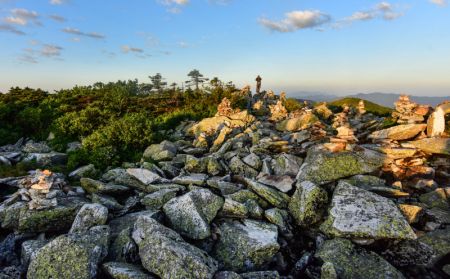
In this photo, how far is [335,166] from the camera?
12.9 meters

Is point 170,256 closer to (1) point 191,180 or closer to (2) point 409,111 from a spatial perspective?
(1) point 191,180

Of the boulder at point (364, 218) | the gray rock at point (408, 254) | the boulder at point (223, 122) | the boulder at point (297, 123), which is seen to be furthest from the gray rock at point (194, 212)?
the boulder at point (297, 123)

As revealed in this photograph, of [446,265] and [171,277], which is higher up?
[171,277]

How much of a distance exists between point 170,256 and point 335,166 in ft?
25.6

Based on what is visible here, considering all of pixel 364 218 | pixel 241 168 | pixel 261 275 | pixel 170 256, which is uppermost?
pixel 241 168

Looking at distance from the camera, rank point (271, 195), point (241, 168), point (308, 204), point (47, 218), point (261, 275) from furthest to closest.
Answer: point (241, 168) → point (271, 195) → point (308, 204) → point (47, 218) → point (261, 275)

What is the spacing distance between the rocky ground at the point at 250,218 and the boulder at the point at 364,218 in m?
0.03

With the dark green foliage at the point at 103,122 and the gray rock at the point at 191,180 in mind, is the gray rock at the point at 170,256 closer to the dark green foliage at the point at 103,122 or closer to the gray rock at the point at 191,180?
the gray rock at the point at 191,180

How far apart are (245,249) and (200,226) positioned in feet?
5.17

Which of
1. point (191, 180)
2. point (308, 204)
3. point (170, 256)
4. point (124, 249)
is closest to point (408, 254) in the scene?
point (308, 204)

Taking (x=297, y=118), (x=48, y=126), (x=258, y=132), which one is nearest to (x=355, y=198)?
(x=258, y=132)

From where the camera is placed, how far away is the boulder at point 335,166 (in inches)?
496

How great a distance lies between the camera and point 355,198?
10.7 metres

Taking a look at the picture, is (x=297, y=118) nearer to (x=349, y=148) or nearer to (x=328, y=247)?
(x=349, y=148)
